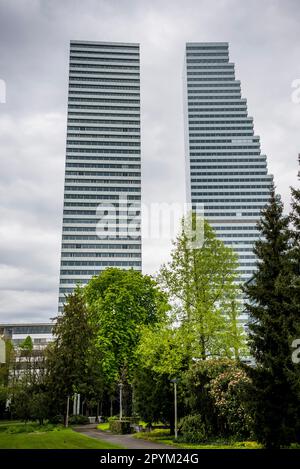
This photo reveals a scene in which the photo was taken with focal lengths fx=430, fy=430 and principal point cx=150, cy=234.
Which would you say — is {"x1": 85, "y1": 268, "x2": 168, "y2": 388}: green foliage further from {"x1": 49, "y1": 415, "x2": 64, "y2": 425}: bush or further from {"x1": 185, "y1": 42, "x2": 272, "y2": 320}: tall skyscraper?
{"x1": 185, "y1": 42, "x2": 272, "y2": 320}: tall skyscraper

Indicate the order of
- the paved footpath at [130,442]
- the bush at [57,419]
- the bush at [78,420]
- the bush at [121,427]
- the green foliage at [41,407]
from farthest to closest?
1. the bush at [78,420]
2. the bush at [57,419]
3. the green foliage at [41,407]
4. the bush at [121,427]
5. the paved footpath at [130,442]

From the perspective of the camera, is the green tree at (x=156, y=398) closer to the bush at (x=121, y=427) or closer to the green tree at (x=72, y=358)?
the bush at (x=121, y=427)

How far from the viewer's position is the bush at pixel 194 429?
74.4 ft

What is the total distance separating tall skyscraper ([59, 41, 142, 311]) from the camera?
119m

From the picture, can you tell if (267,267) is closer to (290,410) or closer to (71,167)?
(290,410)

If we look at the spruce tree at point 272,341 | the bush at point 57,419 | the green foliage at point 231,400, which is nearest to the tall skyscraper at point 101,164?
the bush at point 57,419

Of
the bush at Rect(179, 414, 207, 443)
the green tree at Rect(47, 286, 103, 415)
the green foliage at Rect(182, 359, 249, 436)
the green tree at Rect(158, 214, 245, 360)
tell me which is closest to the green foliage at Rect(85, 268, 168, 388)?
the green tree at Rect(47, 286, 103, 415)

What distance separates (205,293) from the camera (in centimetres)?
2844

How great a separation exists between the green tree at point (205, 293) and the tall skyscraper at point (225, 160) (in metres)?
133

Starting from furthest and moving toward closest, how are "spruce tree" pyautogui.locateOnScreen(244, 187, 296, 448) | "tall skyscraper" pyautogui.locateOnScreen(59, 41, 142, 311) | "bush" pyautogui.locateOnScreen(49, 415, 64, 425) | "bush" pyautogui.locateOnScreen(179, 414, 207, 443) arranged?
"tall skyscraper" pyautogui.locateOnScreen(59, 41, 142, 311), "bush" pyautogui.locateOnScreen(49, 415, 64, 425), "bush" pyautogui.locateOnScreen(179, 414, 207, 443), "spruce tree" pyautogui.locateOnScreen(244, 187, 296, 448)

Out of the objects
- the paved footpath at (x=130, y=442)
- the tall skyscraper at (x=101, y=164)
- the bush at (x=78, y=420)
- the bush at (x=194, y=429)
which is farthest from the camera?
the tall skyscraper at (x=101, y=164)

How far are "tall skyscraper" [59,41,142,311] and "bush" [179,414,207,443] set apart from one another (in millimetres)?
90276

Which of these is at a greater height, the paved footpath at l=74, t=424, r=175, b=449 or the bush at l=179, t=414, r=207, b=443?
the bush at l=179, t=414, r=207, b=443

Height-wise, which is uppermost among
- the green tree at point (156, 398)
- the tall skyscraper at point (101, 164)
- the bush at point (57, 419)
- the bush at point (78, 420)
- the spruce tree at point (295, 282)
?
the tall skyscraper at point (101, 164)
